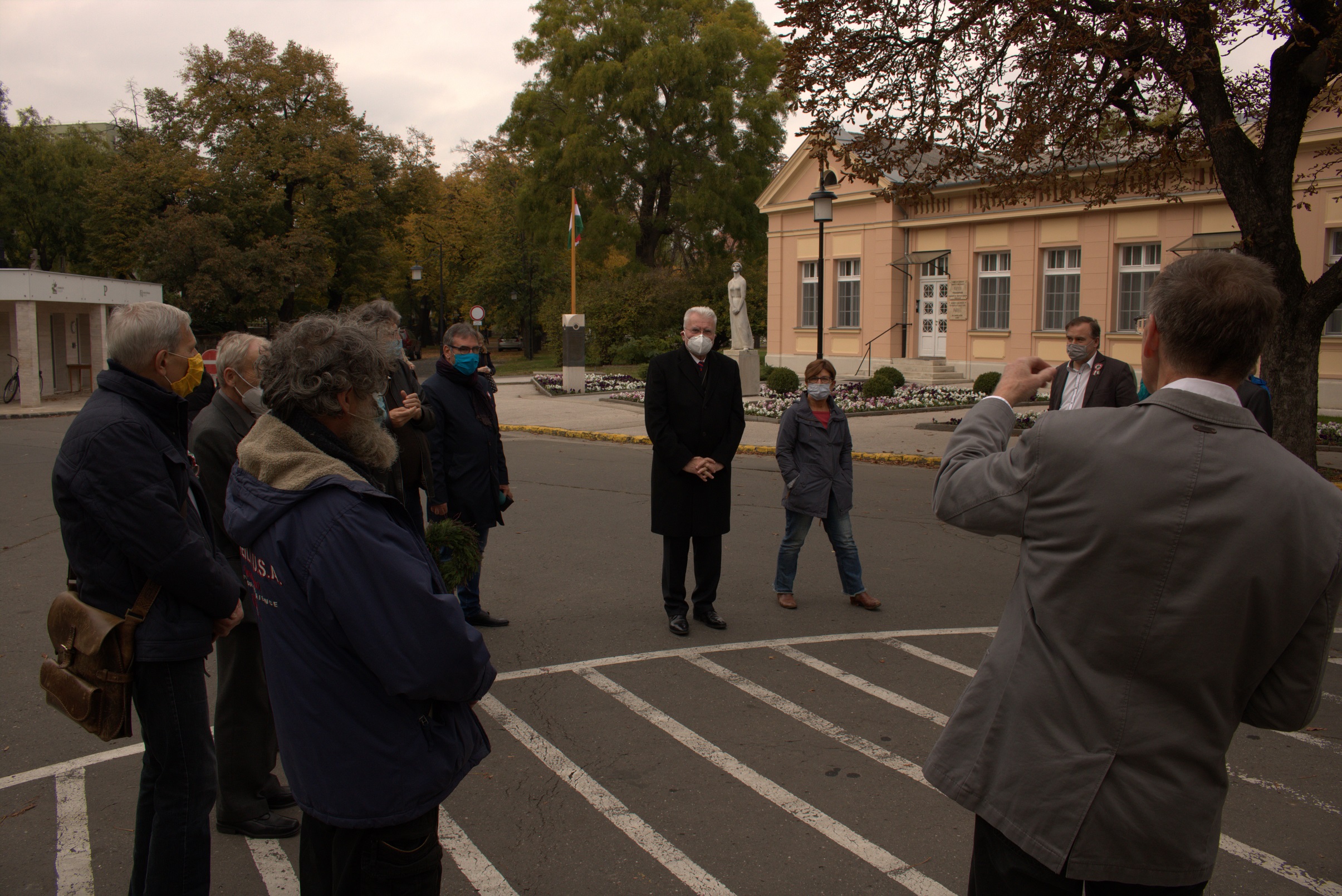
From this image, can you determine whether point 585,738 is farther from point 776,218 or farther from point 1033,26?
point 776,218

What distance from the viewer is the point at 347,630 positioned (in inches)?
86.4

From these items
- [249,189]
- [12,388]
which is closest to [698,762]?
[12,388]

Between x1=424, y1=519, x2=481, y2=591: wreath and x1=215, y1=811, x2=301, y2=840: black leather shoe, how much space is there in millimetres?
1170

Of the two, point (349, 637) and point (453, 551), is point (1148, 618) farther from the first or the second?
point (453, 551)

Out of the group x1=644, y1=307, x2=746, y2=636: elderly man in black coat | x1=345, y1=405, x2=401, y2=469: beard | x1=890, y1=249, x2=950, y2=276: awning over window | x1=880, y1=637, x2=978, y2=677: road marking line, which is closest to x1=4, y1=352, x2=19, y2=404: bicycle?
x1=890, y1=249, x2=950, y2=276: awning over window

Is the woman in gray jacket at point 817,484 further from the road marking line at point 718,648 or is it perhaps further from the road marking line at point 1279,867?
the road marking line at point 1279,867

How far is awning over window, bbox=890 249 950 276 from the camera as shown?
28764mm

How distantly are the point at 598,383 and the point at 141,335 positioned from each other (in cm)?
2655

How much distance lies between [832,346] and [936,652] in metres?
26.4

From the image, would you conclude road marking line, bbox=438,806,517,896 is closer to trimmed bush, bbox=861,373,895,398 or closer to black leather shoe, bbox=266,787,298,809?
black leather shoe, bbox=266,787,298,809

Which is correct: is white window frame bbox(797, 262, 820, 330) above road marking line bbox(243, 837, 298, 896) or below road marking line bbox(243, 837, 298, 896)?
above

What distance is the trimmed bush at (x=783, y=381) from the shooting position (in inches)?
965

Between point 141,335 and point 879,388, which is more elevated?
point 141,335

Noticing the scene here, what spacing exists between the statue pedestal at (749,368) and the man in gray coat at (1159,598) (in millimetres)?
22297
